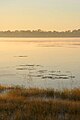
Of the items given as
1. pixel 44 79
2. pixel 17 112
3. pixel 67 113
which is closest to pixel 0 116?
pixel 17 112

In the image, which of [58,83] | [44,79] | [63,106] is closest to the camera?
[63,106]

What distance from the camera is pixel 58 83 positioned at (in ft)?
61.3

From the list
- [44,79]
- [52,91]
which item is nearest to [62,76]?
[44,79]

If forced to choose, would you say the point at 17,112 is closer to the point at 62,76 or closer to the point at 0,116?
the point at 0,116

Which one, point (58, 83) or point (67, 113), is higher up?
point (58, 83)

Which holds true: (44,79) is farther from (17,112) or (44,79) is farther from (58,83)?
(17,112)

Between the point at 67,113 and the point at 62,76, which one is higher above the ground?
the point at 62,76

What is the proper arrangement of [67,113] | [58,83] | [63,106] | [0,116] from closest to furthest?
[0,116] → [67,113] → [63,106] → [58,83]

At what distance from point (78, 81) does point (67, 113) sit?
9.20 m

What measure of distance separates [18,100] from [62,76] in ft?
31.9

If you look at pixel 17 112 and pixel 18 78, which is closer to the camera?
pixel 17 112

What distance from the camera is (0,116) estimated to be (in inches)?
372

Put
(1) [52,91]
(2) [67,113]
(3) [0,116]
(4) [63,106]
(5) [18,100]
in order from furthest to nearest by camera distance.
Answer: (1) [52,91] < (5) [18,100] < (4) [63,106] < (2) [67,113] < (3) [0,116]

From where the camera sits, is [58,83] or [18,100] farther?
[58,83]
